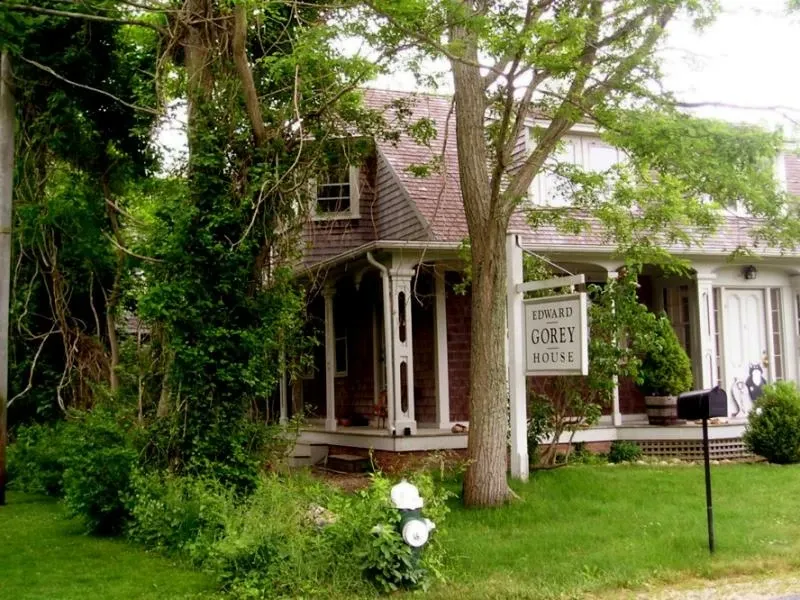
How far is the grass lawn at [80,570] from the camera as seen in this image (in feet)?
23.0

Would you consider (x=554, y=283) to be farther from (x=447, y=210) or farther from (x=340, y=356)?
(x=340, y=356)

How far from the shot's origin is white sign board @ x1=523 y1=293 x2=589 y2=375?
33.0 feet

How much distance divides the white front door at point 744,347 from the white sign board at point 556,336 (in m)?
6.76

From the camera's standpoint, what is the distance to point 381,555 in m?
6.86

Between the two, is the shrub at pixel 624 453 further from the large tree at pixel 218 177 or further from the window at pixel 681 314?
the large tree at pixel 218 177

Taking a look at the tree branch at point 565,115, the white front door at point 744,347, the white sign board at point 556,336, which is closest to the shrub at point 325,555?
the white sign board at point 556,336

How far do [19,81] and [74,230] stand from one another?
2.36m

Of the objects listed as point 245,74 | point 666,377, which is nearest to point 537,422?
point 666,377

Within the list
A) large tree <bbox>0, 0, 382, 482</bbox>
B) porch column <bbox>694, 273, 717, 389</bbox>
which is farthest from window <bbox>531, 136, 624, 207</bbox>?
large tree <bbox>0, 0, 382, 482</bbox>

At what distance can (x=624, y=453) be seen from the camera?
47.6 ft

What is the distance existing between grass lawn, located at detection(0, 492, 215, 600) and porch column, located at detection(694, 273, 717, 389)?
34.5 ft

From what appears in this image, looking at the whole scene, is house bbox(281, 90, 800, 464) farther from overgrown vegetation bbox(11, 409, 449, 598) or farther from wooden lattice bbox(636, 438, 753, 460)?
overgrown vegetation bbox(11, 409, 449, 598)

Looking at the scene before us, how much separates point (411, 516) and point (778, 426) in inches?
342

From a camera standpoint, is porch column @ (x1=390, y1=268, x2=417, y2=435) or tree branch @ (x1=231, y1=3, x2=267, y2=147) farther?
porch column @ (x1=390, y1=268, x2=417, y2=435)
